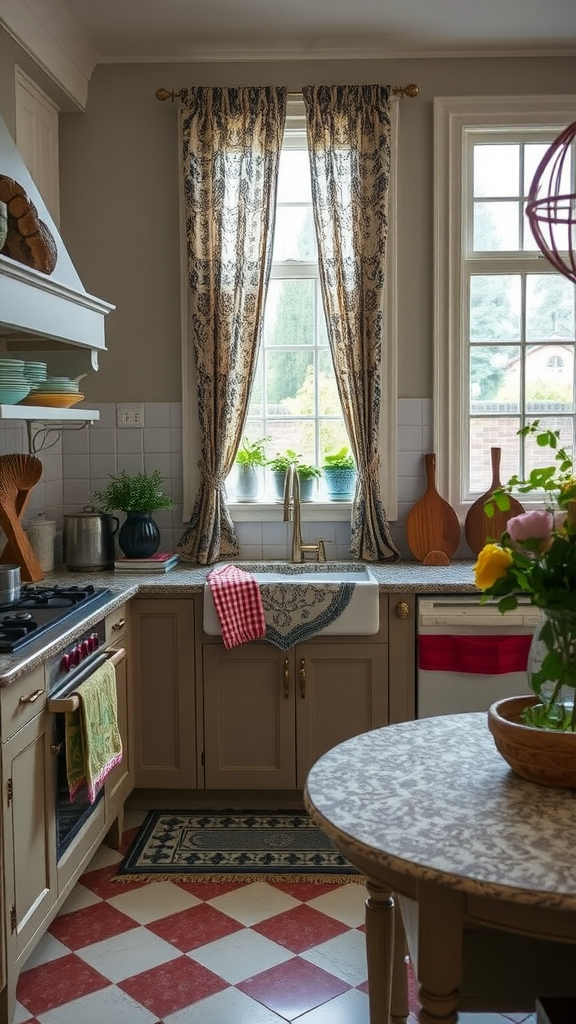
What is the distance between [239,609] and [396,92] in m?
2.21

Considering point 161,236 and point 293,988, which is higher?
point 161,236

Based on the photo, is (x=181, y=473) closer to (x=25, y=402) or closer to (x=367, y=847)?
(x=25, y=402)

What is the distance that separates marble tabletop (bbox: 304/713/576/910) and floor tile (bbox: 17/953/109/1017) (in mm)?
1186

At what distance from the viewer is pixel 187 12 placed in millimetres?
3852

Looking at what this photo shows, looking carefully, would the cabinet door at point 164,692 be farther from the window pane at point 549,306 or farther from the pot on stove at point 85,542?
the window pane at point 549,306

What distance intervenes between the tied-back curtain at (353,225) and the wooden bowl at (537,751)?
252 centimetres

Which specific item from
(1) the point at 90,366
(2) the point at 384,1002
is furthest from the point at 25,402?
(2) the point at 384,1002

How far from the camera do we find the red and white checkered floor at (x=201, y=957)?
258 centimetres

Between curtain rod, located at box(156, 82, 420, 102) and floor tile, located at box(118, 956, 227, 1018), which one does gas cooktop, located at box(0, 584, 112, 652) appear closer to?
floor tile, located at box(118, 956, 227, 1018)

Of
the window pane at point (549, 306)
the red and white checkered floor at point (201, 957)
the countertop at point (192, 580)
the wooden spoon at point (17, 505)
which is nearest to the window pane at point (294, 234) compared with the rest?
the window pane at point (549, 306)

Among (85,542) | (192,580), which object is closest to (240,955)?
(192,580)

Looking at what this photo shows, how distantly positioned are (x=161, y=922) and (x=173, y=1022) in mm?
531

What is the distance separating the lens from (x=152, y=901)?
3191 mm

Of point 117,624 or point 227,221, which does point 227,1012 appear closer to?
point 117,624
